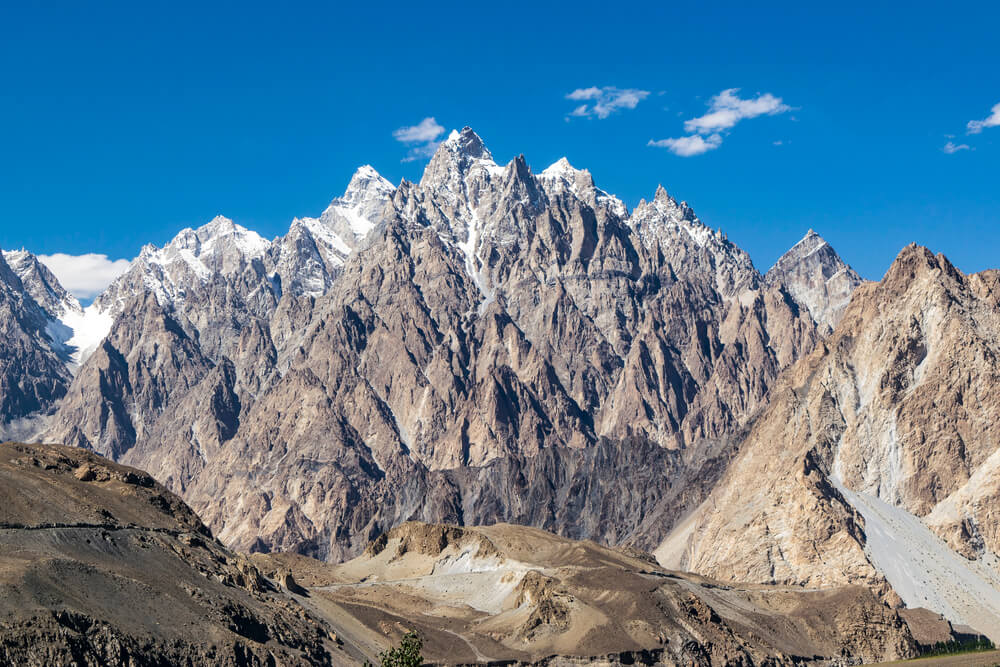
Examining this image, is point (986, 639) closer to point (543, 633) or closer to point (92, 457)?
point (543, 633)

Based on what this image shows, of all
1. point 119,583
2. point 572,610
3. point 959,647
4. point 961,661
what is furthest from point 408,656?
point 959,647

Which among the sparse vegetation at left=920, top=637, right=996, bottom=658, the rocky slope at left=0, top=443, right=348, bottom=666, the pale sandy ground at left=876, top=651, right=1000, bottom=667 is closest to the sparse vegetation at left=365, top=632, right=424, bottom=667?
the rocky slope at left=0, top=443, right=348, bottom=666

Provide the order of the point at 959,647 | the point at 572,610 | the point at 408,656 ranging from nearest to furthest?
the point at 408,656
the point at 572,610
the point at 959,647

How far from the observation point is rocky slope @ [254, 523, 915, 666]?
141m

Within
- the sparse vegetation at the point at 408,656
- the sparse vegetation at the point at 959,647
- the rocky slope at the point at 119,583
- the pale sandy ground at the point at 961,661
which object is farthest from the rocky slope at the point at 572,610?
the sparse vegetation at the point at 408,656

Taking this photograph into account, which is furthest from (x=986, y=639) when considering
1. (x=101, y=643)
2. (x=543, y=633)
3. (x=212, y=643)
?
(x=101, y=643)

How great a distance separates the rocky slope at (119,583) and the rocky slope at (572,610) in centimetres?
1617

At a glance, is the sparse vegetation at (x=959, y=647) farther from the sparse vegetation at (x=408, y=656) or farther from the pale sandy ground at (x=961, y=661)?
the sparse vegetation at (x=408, y=656)

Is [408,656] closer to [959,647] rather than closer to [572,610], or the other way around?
[572,610]

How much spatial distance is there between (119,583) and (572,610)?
2340 inches

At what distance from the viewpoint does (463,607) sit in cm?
16475

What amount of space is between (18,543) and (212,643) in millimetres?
17493

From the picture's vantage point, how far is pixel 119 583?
4035 inches

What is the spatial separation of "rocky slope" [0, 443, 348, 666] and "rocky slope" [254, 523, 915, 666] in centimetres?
1617
